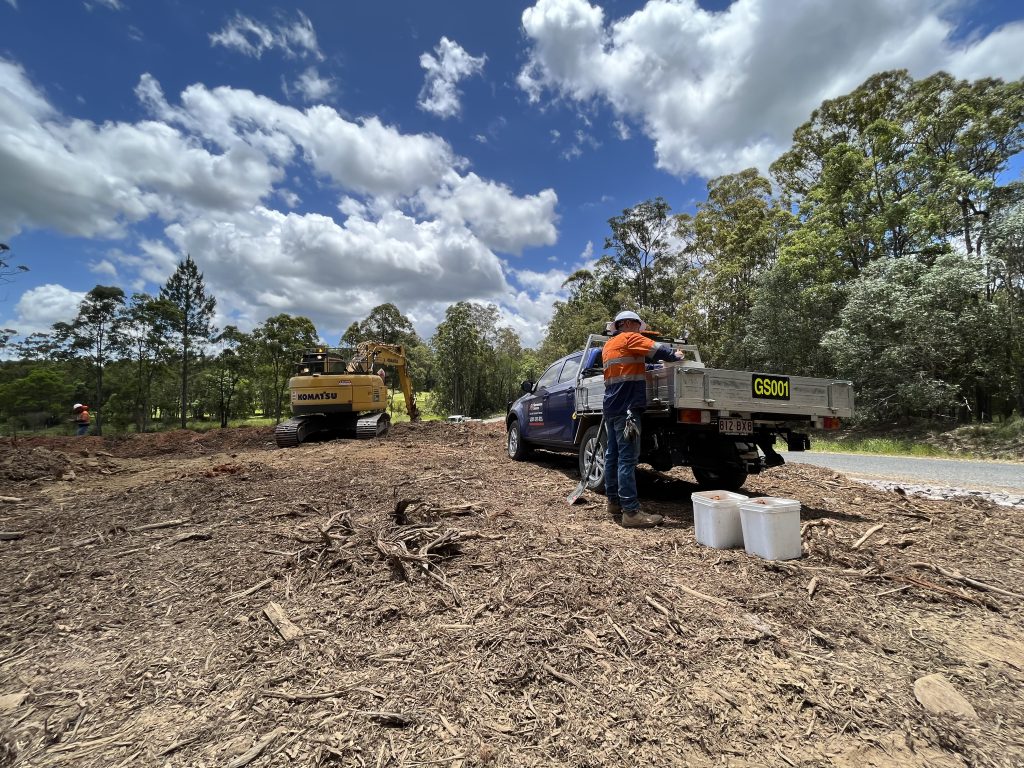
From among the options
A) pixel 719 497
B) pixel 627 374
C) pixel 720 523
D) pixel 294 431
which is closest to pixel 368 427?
pixel 294 431

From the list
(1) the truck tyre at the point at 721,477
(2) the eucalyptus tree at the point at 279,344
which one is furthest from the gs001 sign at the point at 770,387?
(2) the eucalyptus tree at the point at 279,344

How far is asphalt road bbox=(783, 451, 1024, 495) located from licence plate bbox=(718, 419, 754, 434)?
505 cm

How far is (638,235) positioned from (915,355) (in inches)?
919

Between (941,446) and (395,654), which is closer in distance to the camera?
(395,654)

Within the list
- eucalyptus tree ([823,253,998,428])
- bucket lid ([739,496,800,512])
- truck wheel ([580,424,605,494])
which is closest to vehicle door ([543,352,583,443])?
truck wheel ([580,424,605,494])

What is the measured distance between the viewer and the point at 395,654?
2.33 meters

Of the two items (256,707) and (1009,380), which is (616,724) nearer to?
(256,707)

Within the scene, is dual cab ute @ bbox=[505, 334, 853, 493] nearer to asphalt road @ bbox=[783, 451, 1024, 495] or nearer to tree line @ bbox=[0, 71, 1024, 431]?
asphalt road @ bbox=[783, 451, 1024, 495]

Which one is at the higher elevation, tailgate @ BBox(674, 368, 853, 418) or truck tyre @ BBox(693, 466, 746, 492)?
tailgate @ BBox(674, 368, 853, 418)

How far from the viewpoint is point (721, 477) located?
598cm

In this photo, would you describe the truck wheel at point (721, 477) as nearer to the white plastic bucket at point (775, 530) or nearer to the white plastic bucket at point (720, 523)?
the white plastic bucket at point (720, 523)

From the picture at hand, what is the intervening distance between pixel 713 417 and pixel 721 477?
1.61 m

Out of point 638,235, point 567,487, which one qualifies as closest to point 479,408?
point 638,235

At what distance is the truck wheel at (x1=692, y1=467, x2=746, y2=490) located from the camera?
574 centimetres
